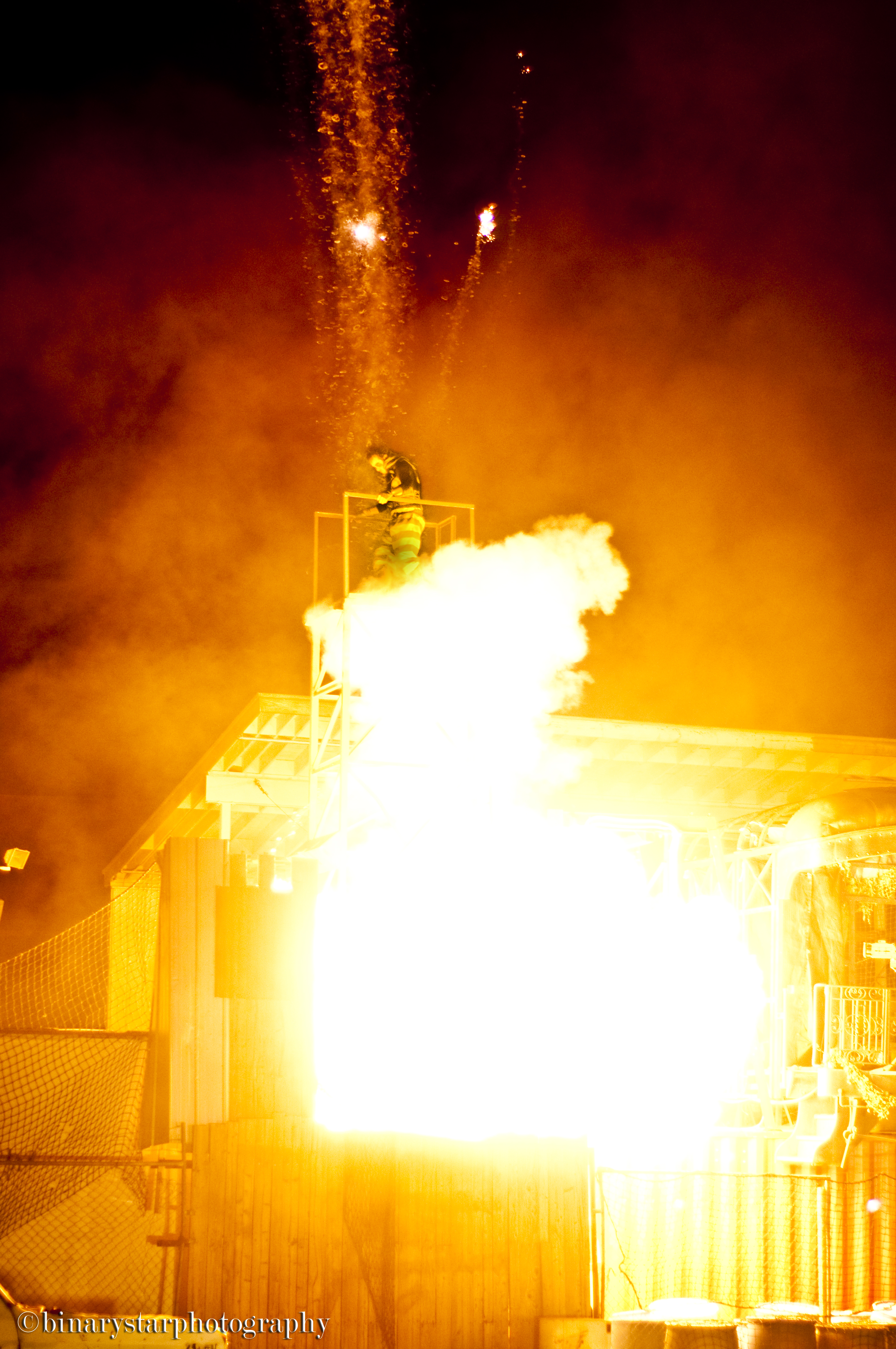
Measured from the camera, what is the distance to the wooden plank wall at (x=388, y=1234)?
32.9 feet

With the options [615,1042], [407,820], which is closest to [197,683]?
[407,820]

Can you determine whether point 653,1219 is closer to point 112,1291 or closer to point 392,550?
point 112,1291

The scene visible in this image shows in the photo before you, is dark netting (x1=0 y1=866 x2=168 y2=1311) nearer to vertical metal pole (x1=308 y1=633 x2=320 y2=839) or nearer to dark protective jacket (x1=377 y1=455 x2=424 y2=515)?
vertical metal pole (x1=308 y1=633 x2=320 y2=839)

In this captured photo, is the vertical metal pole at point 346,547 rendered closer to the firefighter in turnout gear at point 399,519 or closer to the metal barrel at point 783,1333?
the firefighter in turnout gear at point 399,519

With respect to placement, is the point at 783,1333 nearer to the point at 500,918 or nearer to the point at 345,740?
the point at 500,918

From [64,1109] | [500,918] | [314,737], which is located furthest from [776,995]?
[64,1109]

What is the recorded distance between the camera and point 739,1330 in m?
10.6

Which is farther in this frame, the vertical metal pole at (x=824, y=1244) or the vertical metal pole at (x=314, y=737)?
the vertical metal pole at (x=314, y=737)

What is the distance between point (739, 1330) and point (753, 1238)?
1.36 m

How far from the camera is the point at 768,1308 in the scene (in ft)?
35.6

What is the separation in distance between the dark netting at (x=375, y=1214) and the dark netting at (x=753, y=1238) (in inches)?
89.1

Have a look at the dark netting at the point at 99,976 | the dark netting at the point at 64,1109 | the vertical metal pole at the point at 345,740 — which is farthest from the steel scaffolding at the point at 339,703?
the dark netting at the point at 64,1109

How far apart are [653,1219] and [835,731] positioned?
8949mm

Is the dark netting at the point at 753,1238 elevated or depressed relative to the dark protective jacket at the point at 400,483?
depressed
